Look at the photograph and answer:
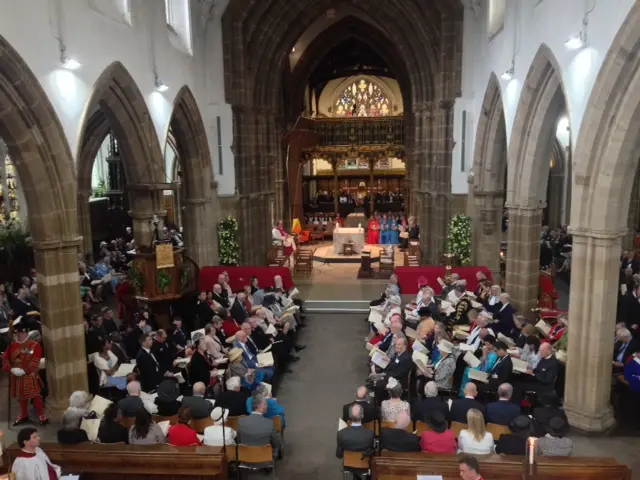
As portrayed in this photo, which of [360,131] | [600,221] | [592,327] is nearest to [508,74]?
[600,221]

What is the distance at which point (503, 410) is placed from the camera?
679cm

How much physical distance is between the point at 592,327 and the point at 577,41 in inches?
161

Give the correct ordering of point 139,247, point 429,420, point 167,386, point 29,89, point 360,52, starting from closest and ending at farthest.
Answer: point 429,420, point 167,386, point 29,89, point 139,247, point 360,52

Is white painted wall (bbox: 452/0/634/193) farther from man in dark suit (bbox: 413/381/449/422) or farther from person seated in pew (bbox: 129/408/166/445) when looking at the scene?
person seated in pew (bbox: 129/408/166/445)

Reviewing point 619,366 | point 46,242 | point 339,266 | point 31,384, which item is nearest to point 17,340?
point 31,384

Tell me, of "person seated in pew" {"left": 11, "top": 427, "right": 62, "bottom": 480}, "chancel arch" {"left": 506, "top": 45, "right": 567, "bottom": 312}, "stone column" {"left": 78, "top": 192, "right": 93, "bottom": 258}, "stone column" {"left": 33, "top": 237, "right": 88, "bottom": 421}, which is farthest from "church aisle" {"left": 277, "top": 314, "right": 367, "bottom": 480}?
"stone column" {"left": 78, "top": 192, "right": 93, "bottom": 258}

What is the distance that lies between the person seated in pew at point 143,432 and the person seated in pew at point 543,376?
4818 mm

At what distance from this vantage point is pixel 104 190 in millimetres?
24516

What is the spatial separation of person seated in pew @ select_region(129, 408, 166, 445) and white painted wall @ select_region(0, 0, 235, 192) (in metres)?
4.85

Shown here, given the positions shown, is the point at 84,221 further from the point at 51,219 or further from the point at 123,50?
the point at 51,219

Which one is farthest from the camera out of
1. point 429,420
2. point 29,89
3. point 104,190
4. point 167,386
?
point 104,190

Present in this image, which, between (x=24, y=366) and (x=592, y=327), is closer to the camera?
(x=592, y=327)

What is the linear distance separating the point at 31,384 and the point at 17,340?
698 mm

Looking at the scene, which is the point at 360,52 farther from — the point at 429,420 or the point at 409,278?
the point at 429,420
